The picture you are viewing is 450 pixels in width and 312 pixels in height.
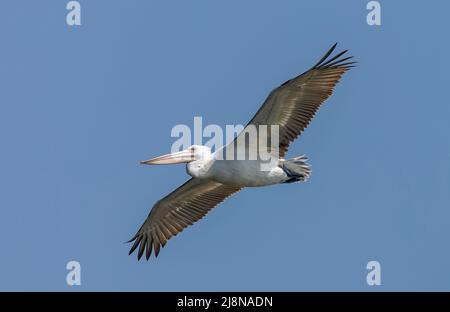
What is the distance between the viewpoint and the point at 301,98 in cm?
1448

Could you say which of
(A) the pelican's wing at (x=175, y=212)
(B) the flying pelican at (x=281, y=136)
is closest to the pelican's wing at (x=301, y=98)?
(B) the flying pelican at (x=281, y=136)

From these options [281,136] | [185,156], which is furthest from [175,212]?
[281,136]

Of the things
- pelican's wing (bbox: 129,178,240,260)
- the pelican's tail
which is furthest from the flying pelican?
pelican's wing (bbox: 129,178,240,260)

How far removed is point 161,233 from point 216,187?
108 centimetres

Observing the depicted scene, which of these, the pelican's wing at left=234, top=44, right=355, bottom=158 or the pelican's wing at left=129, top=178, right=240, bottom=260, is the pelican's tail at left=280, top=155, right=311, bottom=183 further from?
the pelican's wing at left=129, top=178, right=240, bottom=260

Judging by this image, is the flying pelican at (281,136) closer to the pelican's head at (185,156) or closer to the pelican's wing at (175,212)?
the pelican's head at (185,156)

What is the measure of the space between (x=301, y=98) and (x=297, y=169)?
3.17 feet

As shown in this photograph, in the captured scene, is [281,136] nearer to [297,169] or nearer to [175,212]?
[297,169]

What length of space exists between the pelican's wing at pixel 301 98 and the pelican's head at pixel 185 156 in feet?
2.18

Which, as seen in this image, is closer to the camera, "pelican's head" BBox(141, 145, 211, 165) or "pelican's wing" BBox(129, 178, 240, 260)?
"pelican's head" BBox(141, 145, 211, 165)

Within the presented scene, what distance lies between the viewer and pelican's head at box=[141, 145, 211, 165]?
15.0 metres

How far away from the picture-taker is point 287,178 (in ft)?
48.1

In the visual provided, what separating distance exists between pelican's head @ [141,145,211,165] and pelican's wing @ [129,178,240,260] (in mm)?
865

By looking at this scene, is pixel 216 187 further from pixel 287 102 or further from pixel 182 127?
pixel 287 102
